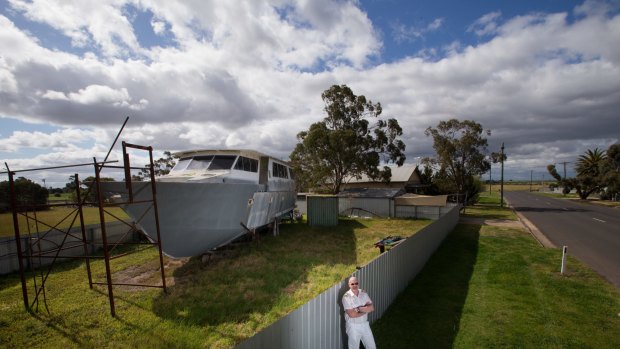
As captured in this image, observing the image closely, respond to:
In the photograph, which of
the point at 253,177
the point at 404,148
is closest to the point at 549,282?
the point at 253,177

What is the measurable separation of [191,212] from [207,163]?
3.57 m

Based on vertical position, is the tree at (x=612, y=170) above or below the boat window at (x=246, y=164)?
below

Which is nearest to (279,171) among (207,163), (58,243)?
(207,163)

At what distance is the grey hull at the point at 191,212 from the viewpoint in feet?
30.2

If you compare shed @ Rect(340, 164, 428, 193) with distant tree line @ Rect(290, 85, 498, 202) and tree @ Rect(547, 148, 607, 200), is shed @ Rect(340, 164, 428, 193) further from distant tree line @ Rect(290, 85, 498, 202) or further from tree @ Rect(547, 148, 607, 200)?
tree @ Rect(547, 148, 607, 200)

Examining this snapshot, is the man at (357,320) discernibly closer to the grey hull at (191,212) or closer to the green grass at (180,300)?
the green grass at (180,300)

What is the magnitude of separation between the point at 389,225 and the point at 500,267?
429 inches

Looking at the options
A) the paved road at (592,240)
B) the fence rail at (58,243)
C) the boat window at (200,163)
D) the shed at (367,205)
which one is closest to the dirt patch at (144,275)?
A: the fence rail at (58,243)

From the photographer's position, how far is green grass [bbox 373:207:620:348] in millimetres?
5918

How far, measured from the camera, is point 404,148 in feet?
105

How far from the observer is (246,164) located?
1357 centimetres

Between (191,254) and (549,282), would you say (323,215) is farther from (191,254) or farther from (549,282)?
(549,282)

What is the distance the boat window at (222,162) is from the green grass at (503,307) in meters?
8.29

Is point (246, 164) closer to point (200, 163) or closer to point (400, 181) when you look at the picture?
point (200, 163)
